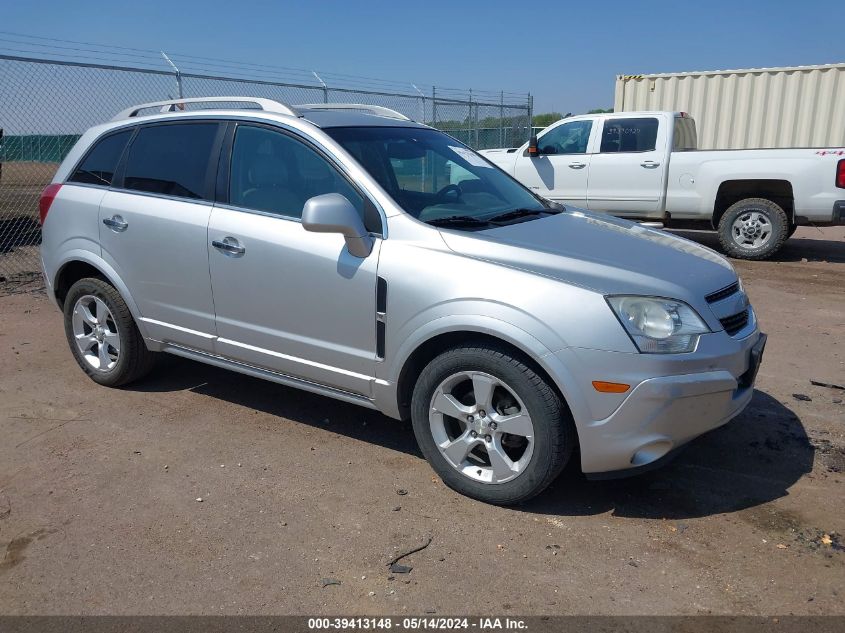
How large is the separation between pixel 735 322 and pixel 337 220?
6.33ft

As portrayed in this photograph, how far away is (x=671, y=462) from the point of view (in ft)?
13.1

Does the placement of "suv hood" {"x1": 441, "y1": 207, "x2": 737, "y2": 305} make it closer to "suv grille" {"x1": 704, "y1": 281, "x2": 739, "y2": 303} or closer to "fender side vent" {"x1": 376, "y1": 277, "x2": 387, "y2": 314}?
"suv grille" {"x1": 704, "y1": 281, "x2": 739, "y2": 303}

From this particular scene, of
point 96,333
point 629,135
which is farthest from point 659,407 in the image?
point 629,135

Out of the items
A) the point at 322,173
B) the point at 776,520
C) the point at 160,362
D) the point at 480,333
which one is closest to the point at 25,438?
the point at 160,362

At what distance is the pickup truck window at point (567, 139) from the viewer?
11.2 m

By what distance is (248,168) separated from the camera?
425 cm

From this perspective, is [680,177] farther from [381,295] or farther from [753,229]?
[381,295]

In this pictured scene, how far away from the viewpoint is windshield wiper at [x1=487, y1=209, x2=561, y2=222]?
403 cm

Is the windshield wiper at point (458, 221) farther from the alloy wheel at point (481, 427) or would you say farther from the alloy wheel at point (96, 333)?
the alloy wheel at point (96, 333)

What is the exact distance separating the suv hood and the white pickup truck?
6.27 m

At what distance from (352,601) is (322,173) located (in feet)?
7.06

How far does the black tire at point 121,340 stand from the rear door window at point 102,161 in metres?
0.66

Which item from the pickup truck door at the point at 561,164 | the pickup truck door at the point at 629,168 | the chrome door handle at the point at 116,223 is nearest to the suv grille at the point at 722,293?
the chrome door handle at the point at 116,223

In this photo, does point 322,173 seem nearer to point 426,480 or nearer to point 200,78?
point 426,480
